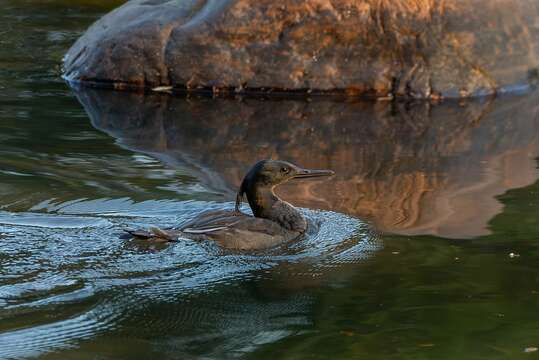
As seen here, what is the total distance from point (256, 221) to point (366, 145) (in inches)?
121

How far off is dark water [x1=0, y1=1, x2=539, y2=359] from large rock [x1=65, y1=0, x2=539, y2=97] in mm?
387

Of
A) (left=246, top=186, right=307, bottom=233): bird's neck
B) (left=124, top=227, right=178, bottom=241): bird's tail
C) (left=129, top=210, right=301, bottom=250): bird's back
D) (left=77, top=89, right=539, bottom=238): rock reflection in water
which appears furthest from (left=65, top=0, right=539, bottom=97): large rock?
(left=124, top=227, right=178, bottom=241): bird's tail

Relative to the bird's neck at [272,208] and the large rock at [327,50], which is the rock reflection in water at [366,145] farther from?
the bird's neck at [272,208]

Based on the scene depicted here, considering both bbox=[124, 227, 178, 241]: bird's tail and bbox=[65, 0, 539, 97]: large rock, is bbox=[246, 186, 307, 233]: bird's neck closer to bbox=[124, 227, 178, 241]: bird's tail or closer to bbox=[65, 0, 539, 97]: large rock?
bbox=[124, 227, 178, 241]: bird's tail

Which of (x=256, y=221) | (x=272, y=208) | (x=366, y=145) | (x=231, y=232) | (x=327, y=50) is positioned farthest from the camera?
(x=327, y=50)

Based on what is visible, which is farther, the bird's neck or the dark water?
the bird's neck

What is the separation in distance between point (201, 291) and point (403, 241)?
1655 millimetres

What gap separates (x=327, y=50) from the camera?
44.2 ft

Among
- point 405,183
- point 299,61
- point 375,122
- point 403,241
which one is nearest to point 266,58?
point 299,61

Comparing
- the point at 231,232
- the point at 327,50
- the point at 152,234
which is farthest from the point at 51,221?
the point at 327,50

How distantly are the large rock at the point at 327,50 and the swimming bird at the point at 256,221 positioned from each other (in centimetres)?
501

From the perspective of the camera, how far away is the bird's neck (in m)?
8.17

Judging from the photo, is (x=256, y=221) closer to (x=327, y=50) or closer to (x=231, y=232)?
(x=231, y=232)

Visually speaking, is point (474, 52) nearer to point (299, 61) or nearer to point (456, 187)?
point (299, 61)
